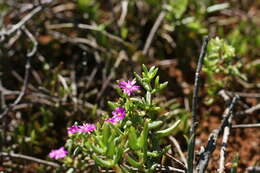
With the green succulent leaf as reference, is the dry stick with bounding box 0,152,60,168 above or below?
below

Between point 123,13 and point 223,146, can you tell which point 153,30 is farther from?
point 223,146

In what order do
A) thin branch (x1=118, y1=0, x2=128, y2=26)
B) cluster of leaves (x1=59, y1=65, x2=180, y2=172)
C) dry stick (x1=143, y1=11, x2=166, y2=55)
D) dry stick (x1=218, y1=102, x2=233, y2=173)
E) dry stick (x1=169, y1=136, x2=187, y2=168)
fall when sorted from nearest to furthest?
cluster of leaves (x1=59, y1=65, x2=180, y2=172), dry stick (x1=218, y1=102, x2=233, y2=173), dry stick (x1=169, y1=136, x2=187, y2=168), dry stick (x1=143, y1=11, x2=166, y2=55), thin branch (x1=118, y1=0, x2=128, y2=26)

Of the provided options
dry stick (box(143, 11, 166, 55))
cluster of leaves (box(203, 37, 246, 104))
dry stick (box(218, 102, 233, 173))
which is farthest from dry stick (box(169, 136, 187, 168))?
dry stick (box(143, 11, 166, 55))

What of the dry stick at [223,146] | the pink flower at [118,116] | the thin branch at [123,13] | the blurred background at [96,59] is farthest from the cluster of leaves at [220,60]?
the thin branch at [123,13]

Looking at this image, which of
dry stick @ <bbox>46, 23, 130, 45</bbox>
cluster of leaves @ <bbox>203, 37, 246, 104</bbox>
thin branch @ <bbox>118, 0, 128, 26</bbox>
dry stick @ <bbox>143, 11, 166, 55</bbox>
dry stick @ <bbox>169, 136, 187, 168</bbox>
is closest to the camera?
dry stick @ <bbox>169, 136, 187, 168</bbox>

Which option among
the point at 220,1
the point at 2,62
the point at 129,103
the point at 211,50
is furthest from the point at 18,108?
the point at 220,1

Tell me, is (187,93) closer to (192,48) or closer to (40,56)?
(192,48)

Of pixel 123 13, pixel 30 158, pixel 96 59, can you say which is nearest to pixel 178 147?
pixel 30 158

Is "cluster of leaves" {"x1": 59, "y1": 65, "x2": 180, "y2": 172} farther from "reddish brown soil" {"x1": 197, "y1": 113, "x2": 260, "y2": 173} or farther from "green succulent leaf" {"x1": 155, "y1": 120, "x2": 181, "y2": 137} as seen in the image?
"reddish brown soil" {"x1": 197, "y1": 113, "x2": 260, "y2": 173}

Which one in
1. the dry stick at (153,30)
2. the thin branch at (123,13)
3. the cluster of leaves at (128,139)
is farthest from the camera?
the thin branch at (123,13)

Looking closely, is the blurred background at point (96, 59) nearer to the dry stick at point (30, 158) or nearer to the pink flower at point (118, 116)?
the dry stick at point (30, 158)
